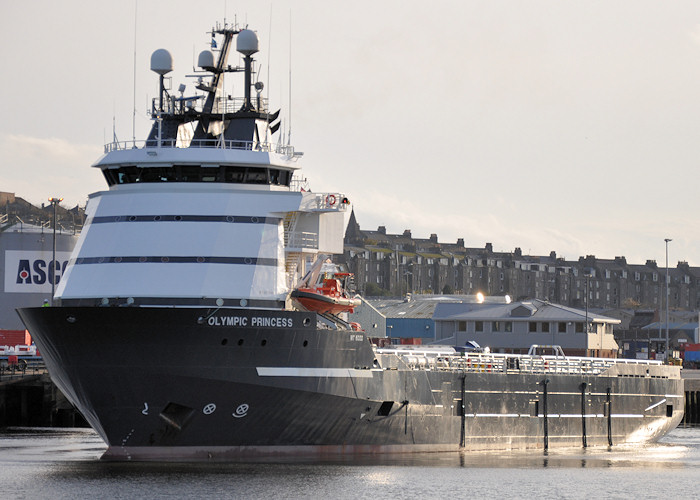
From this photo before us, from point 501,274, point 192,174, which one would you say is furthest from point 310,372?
point 501,274

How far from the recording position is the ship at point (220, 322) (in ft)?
110

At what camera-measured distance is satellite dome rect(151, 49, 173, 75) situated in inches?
1505

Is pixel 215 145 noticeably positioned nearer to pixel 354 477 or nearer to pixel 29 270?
pixel 354 477

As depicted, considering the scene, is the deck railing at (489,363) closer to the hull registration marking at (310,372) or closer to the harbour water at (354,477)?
the hull registration marking at (310,372)

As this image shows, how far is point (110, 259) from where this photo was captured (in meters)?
35.3

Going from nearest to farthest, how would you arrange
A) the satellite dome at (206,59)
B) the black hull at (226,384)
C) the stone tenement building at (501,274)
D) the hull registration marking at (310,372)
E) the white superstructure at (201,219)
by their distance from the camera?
the black hull at (226,384) < the hull registration marking at (310,372) < the white superstructure at (201,219) < the satellite dome at (206,59) < the stone tenement building at (501,274)

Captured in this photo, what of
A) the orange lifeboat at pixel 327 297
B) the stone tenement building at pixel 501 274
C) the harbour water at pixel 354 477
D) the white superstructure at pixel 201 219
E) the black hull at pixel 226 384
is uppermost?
the stone tenement building at pixel 501 274

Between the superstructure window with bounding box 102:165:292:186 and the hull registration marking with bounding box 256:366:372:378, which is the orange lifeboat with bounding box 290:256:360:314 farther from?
the superstructure window with bounding box 102:165:292:186

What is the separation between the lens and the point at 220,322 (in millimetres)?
33406

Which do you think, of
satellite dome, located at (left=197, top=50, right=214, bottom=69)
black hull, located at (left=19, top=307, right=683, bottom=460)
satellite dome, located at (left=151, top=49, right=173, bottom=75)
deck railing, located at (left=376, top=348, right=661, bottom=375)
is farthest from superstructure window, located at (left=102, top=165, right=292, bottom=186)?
deck railing, located at (left=376, top=348, right=661, bottom=375)

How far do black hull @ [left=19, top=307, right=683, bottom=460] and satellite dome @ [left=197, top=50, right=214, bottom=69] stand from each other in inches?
349

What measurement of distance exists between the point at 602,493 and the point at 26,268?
156ft

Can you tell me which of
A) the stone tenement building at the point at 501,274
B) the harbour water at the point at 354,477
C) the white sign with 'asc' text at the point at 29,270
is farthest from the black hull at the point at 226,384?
the stone tenement building at the point at 501,274

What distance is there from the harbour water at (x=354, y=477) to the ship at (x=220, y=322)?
81cm
